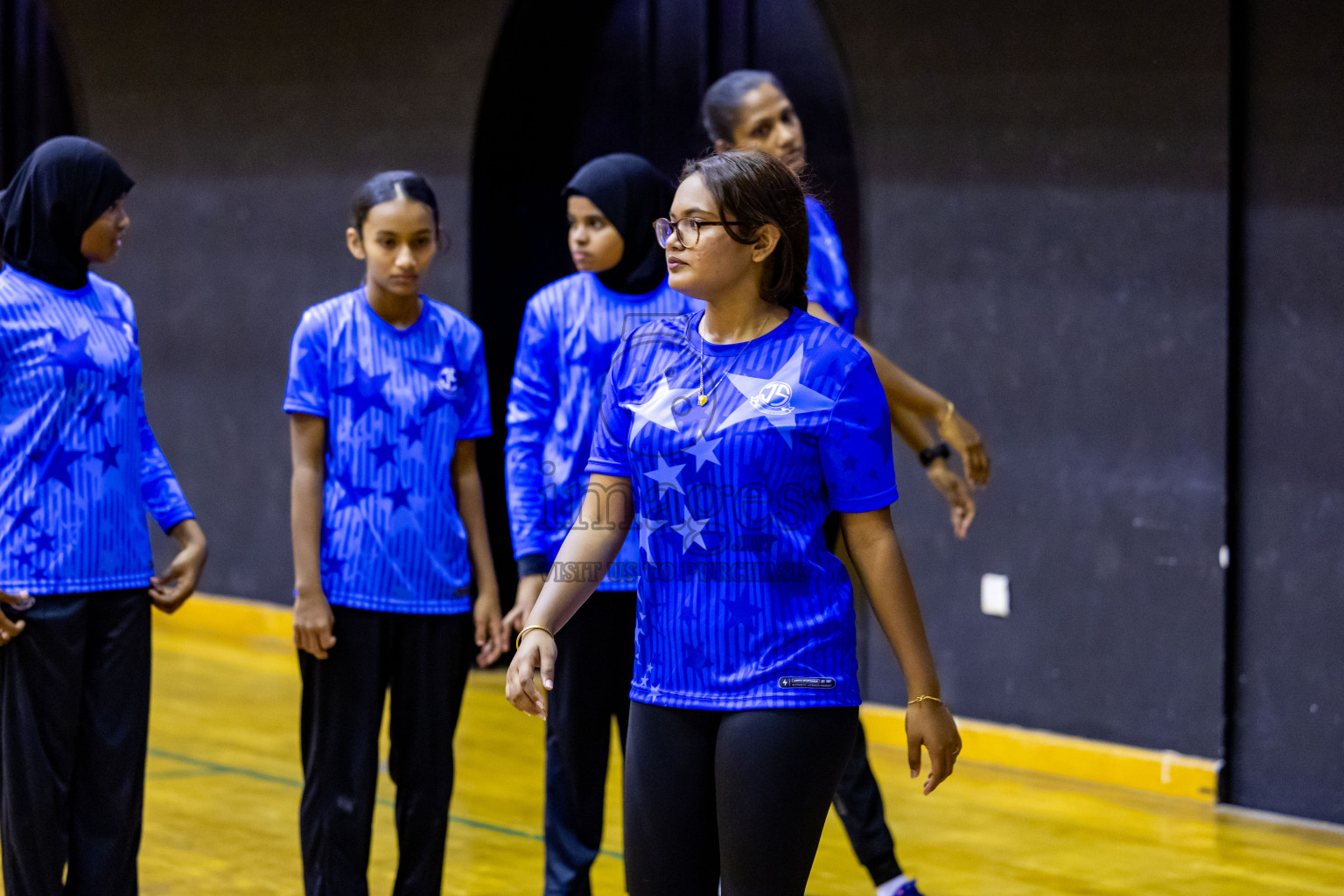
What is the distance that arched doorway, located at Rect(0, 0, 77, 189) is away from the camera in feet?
30.3

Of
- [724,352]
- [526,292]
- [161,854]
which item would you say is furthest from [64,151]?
[526,292]

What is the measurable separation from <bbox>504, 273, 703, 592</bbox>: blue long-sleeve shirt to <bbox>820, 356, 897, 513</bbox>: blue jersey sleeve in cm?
125

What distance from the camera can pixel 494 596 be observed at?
11.3ft

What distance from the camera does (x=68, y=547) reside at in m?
3.09

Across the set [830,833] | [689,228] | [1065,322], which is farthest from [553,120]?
[689,228]

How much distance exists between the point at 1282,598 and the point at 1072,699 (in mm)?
804

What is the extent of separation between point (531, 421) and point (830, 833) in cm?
179

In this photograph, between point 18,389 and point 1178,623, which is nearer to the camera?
point 18,389

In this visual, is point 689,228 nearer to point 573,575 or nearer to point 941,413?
point 573,575

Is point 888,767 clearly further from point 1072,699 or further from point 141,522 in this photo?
point 141,522

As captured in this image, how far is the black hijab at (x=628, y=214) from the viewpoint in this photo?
3.54 meters

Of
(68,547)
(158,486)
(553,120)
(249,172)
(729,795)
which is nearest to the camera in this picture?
(729,795)

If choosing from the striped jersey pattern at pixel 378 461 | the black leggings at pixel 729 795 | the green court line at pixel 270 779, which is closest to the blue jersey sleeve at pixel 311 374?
the striped jersey pattern at pixel 378 461

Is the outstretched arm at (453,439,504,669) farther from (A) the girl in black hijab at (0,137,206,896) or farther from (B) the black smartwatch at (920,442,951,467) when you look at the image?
(B) the black smartwatch at (920,442,951,467)
